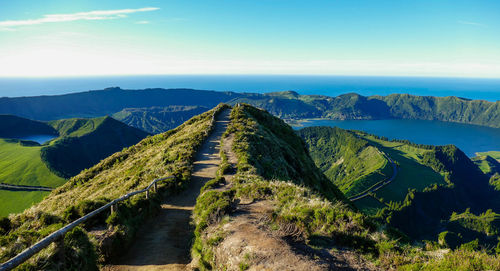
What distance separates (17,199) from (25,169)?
143ft

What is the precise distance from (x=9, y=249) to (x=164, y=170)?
16220 millimetres

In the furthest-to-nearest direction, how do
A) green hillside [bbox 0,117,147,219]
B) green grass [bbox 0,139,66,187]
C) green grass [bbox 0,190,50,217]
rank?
green grass [bbox 0,139,66,187] < green hillside [bbox 0,117,147,219] < green grass [bbox 0,190,50,217]

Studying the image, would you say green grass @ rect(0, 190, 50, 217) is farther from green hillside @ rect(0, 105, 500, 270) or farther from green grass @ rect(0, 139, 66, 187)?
green hillside @ rect(0, 105, 500, 270)

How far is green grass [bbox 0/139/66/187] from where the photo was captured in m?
132

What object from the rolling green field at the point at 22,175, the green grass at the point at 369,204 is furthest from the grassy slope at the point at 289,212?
the green grass at the point at 369,204

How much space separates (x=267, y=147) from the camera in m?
33.0

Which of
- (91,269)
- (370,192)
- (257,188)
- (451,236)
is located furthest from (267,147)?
(370,192)

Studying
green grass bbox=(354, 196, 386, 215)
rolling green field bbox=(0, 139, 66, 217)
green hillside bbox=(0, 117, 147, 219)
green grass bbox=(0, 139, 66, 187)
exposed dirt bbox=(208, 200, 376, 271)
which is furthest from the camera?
green grass bbox=(354, 196, 386, 215)

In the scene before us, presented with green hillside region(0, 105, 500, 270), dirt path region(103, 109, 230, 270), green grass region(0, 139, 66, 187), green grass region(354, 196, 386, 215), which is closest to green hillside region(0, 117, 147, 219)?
green grass region(0, 139, 66, 187)

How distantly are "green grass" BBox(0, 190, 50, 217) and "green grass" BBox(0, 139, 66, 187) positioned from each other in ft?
39.7

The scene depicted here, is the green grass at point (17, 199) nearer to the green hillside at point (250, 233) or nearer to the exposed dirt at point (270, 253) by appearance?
the green hillside at point (250, 233)

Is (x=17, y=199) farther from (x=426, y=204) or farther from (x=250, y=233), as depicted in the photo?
(x=426, y=204)

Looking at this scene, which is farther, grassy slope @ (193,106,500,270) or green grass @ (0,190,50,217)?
green grass @ (0,190,50,217)

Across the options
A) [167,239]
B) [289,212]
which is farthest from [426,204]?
[167,239]
